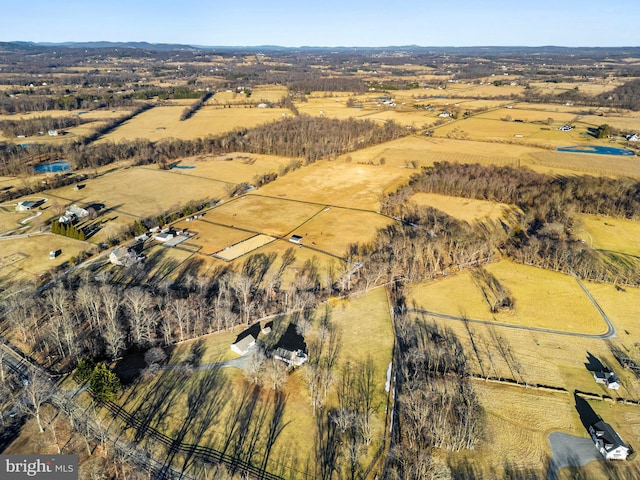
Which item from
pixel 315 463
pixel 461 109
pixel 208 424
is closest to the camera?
pixel 315 463

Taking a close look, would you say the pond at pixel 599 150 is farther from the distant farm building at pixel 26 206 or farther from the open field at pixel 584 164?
the distant farm building at pixel 26 206

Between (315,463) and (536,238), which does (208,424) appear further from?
(536,238)

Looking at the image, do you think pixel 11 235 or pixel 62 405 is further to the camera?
pixel 11 235

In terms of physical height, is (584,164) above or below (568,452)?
above

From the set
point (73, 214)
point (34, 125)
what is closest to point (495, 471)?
point (73, 214)

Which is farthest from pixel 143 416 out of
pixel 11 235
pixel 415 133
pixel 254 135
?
pixel 415 133

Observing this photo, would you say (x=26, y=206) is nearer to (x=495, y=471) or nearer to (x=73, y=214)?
(x=73, y=214)
